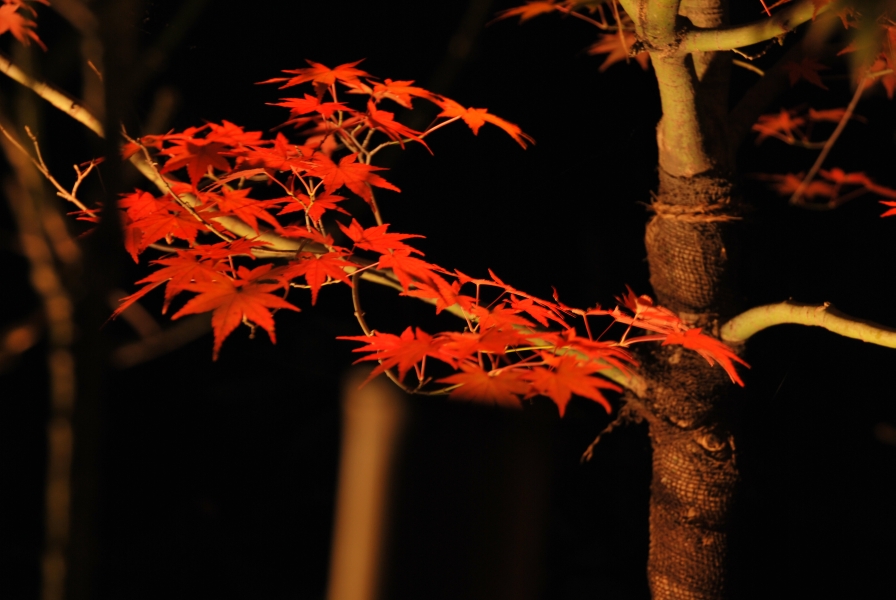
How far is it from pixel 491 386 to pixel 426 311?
1.49 meters

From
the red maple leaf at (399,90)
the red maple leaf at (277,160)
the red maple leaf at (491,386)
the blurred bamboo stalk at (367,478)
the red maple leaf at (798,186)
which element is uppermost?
the red maple leaf at (798,186)

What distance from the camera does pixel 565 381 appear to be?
0.95m

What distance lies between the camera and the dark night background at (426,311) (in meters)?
2.09

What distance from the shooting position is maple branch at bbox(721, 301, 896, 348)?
3.68ft

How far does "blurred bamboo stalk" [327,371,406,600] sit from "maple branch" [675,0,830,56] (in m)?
0.77

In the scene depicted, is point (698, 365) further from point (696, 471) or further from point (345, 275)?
point (345, 275)

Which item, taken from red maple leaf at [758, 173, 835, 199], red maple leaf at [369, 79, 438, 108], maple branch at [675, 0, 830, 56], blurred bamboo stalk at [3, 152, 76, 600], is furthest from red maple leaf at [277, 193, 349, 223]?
red maple leaf at [758, 173, 835, 199]

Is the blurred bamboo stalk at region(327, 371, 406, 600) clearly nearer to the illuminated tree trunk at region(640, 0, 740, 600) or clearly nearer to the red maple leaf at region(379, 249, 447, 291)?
the red maple leaf at region(379, 249, 447, 291)

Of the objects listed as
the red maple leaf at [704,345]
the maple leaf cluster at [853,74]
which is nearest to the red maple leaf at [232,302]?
the red maple leaf at [704,345]

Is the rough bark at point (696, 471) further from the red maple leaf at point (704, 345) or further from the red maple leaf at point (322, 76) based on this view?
the red maple leaf at point (322, 76)

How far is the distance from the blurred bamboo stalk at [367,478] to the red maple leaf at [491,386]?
3.8 inches

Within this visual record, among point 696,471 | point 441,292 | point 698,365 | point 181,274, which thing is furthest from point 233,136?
point 696,471

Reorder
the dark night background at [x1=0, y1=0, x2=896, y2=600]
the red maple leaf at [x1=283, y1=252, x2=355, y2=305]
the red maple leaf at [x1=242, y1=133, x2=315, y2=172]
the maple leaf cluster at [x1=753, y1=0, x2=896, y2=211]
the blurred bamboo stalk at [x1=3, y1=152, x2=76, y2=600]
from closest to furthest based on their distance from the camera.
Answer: the blurred bamboo stalk at [x1=3, y1=152, x2=76, y2=600] → the maple leaf cluster at [x1=753, y1=0, x2=896, y2=211] → the red maple leaf at [x1=283, y1=252, x2=355, y2=305] → the red maple leaf at [x1=242, y1=133, x2=315, y2=172] → the dark night background at [x1=0, y1=0, x2=896, y2=600]

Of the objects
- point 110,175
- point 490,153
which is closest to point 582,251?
point 490,153
